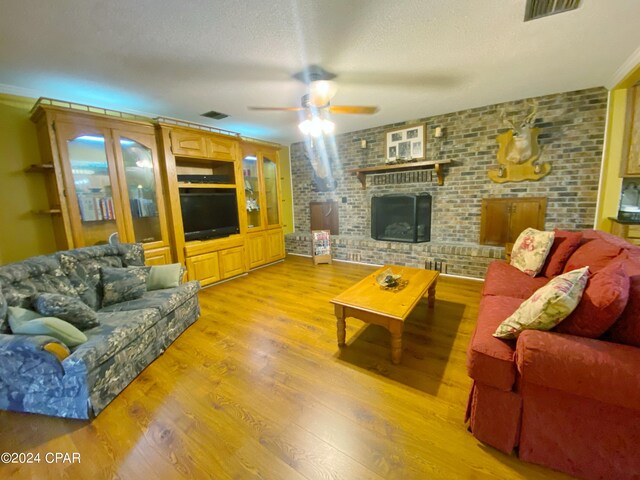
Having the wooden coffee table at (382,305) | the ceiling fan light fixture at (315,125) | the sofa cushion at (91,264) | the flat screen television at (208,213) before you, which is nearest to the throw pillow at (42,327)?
the sofa cushion at (91,264)

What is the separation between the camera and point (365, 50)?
2.14 meters

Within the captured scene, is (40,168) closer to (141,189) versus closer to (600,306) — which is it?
(141,189)

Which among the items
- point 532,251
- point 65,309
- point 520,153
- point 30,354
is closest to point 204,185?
point 65,309

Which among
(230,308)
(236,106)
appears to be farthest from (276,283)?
(236,106)

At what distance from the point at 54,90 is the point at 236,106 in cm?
184

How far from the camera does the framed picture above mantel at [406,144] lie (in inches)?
168

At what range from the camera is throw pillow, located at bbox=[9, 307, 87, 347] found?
1.58m

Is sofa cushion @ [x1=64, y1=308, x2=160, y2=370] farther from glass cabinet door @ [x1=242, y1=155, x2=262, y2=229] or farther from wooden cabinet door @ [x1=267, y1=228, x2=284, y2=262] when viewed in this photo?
wooden cabinet door @ [x1=267, y1=228, x2=284, y2=262]

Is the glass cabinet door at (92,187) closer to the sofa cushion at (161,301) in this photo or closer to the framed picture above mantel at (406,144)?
the sofa cushion at (161,301)

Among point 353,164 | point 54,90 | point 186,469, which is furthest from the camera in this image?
point 353,164

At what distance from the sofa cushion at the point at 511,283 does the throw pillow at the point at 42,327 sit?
10.1ft

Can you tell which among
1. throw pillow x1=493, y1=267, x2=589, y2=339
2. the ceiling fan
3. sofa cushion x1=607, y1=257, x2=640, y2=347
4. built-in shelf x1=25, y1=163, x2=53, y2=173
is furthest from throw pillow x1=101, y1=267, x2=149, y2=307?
sofa cushion x1=607, y1=257, x2=640, y2=347

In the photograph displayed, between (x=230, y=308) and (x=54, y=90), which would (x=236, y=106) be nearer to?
(x=54, y=90)

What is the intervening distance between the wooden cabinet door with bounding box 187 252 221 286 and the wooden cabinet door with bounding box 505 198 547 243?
14.6ft
